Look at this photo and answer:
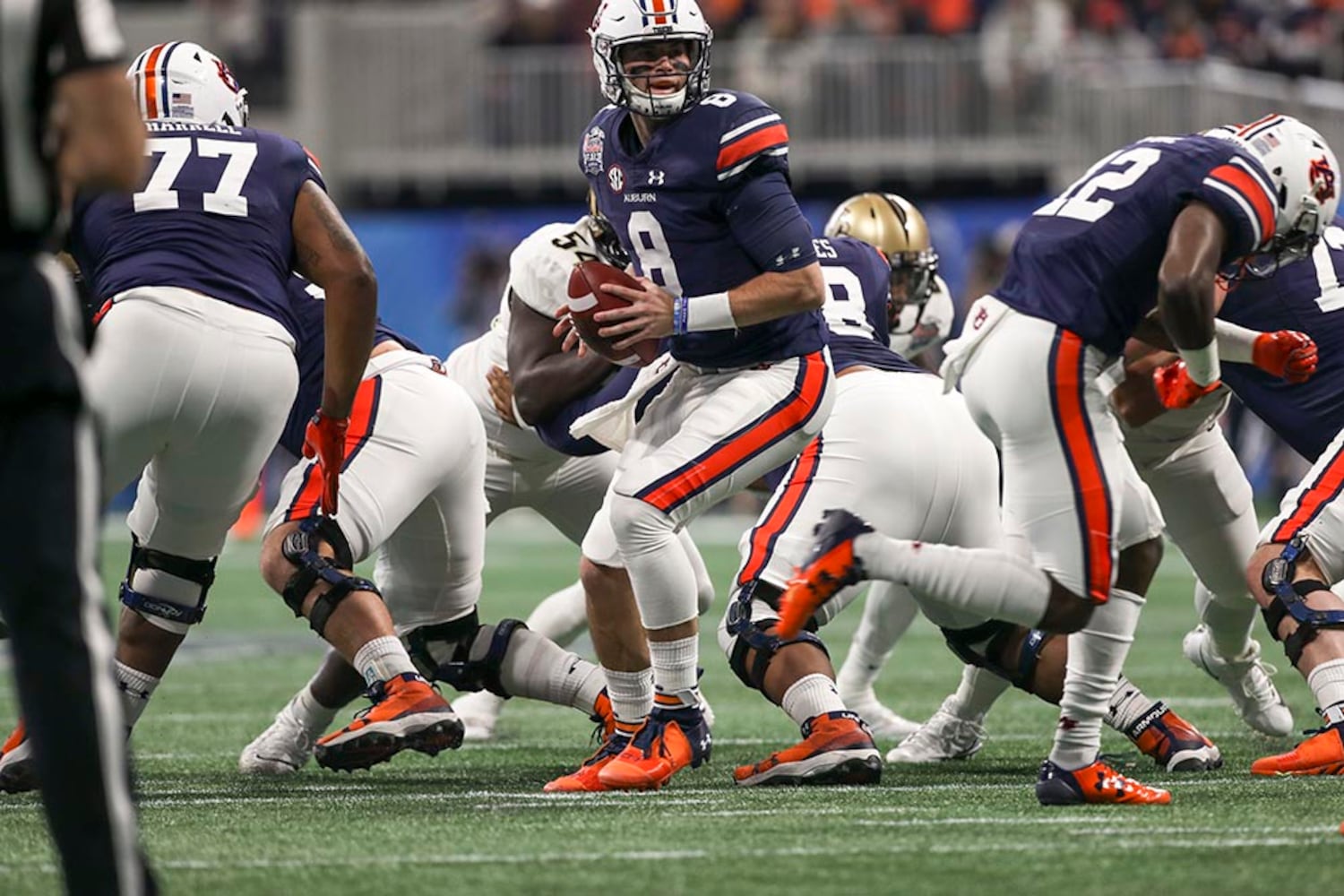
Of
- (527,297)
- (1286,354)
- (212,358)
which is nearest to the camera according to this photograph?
(212,358)

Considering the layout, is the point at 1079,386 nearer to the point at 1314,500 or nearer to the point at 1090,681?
the point at 1090,681

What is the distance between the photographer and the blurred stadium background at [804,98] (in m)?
17.4

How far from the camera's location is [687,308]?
508 cm

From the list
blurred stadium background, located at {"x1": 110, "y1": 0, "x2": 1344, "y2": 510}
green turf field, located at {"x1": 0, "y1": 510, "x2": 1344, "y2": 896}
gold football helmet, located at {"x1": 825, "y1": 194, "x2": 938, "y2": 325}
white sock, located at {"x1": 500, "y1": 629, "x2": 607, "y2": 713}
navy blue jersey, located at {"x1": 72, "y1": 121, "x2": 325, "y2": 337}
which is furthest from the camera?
blurred stadium background, located at {"x1": 110, "y1": 0, "x2": 1344, "y2": 510}

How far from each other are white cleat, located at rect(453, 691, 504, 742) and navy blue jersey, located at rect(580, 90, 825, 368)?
190 centimetres

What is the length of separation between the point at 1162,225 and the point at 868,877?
175 cm

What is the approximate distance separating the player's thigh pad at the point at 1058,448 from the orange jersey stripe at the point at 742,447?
568mm

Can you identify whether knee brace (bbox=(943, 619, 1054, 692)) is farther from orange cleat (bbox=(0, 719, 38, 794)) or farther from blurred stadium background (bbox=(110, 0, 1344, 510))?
blurred stadium background (bbox=(110, 0, 1344, 510))

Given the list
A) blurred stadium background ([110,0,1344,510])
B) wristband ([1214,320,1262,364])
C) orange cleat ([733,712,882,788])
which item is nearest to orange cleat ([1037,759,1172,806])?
orange cleat ([733,712,882,788])

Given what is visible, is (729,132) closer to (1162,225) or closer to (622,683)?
(1162,225)

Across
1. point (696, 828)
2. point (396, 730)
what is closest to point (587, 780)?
point (396, 730)

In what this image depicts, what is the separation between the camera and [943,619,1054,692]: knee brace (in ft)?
18.6

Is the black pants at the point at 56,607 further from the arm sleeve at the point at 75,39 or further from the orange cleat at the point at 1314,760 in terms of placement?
the orange cleat at the point at 1314,760

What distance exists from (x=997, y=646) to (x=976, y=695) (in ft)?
1.31
